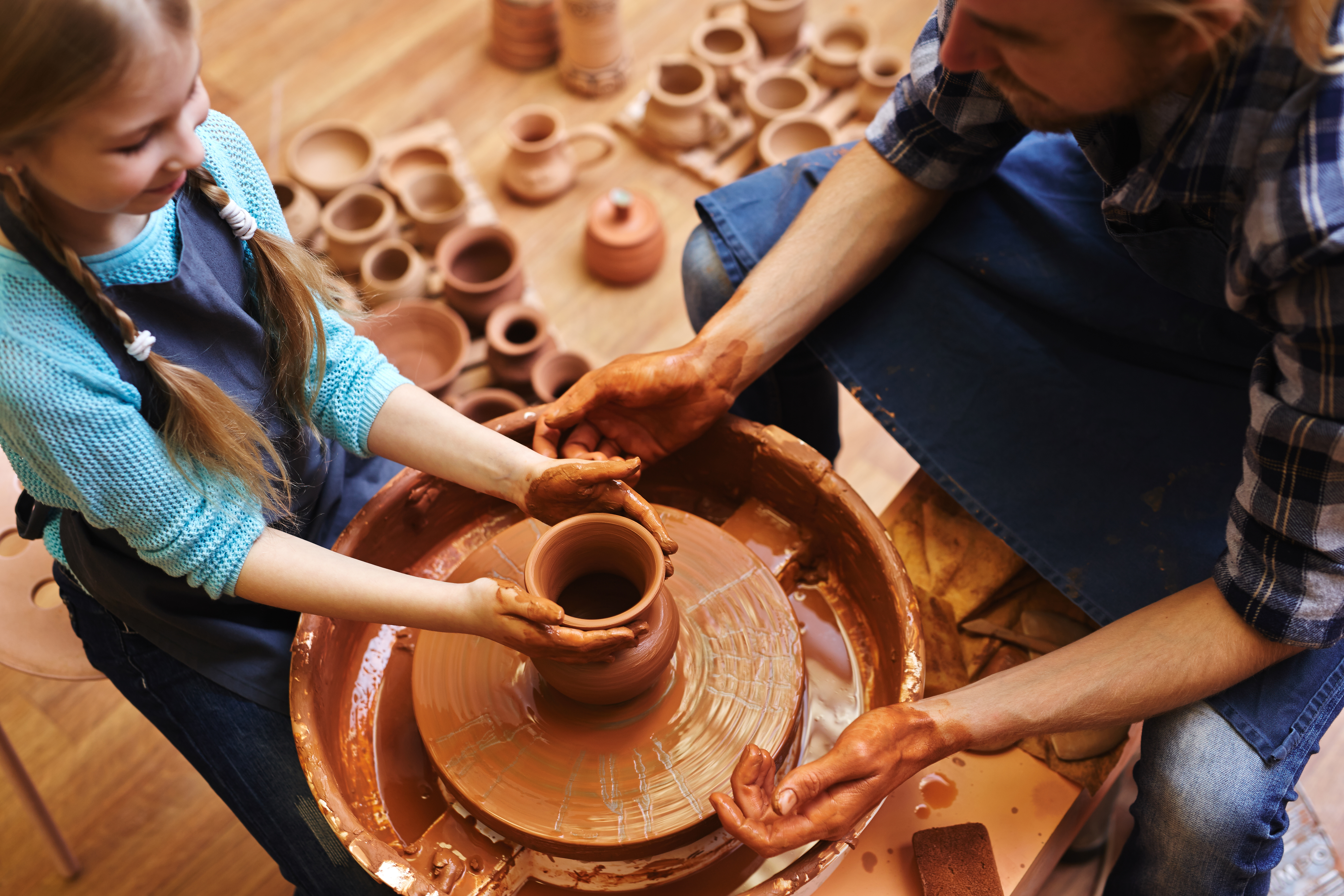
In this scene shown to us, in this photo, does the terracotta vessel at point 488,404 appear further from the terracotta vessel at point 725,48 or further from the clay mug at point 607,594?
the terracotta vessel at point 725,48

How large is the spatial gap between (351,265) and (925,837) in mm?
2623

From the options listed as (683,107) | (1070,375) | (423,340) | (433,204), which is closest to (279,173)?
(433,204)

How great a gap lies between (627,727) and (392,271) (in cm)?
216

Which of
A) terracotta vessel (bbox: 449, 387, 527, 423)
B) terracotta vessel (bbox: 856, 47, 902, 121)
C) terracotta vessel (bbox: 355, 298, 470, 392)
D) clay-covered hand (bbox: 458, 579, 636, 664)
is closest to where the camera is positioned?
clay-covered hand (bbox: 458, 579, 636, 664)

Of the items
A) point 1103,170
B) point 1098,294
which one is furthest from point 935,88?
point 1098,294

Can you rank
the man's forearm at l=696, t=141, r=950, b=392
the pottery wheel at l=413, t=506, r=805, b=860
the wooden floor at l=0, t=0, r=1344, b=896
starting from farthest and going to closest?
1. the wooden floor at l=0, t=0, r=1344, b=896
2. the man's forearm at l=696, t=141, r=950, b=392
3. the pottery wheel at l=413, t=506, r=805, b=860

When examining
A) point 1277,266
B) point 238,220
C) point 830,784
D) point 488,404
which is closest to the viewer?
A: point 1277,266

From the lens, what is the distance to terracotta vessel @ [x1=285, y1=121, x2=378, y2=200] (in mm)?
3486

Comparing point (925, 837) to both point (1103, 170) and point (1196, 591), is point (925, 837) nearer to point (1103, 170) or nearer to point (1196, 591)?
point (1196, 591)

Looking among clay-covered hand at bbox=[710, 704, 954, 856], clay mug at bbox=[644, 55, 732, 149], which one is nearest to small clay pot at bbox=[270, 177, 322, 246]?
clay mug at bbox=[644, 55, 732, 149]

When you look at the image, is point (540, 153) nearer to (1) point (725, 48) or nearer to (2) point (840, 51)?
(1) point (725, 48)

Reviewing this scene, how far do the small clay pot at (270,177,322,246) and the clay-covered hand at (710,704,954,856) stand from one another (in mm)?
2631

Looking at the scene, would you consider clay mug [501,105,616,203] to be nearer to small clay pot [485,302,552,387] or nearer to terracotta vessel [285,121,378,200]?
terracotta vessel [285,121,378,200]

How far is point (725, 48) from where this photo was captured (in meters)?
3.84
